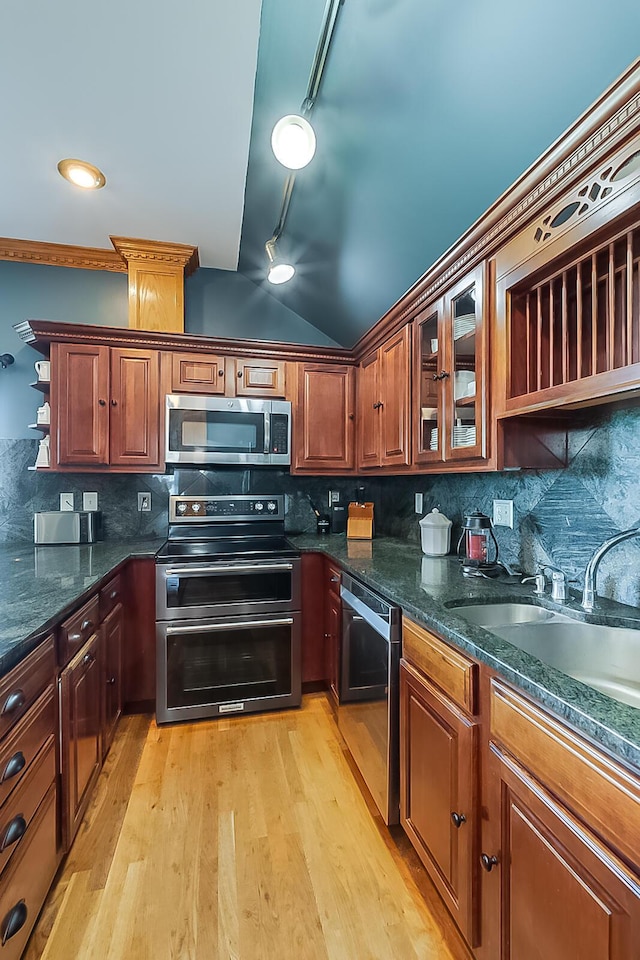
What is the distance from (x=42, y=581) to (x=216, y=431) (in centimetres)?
130

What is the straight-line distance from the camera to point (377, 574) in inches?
68.0

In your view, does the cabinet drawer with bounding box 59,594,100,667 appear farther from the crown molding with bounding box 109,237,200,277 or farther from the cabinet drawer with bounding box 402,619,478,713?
the crown molding with bounding box 109,237,200,277

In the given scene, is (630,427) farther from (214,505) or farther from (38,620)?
(214,505)

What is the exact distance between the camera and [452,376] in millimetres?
1771

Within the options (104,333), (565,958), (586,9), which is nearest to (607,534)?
(565,958)

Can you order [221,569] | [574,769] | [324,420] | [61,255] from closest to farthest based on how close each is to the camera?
1. [574,769]
2. [221,569]
3. [61,255]
4. [324,420]

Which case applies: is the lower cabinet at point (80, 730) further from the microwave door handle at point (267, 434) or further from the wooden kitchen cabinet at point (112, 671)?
the microwave door handle at point (267, 434)

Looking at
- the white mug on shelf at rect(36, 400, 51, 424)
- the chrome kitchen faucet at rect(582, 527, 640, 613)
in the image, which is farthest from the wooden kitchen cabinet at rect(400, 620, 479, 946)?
the white mug on shelf at rect(36, 400, 51, 424)

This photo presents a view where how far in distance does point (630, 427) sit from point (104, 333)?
2651 mm

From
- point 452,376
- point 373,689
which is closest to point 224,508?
point 373,689

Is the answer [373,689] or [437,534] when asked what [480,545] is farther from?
[373,689]

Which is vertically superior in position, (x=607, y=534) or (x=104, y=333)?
(x=104, y=333)

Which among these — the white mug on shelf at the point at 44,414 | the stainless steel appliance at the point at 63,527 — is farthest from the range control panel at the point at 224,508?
the white mug on shelf at the point at 44,414

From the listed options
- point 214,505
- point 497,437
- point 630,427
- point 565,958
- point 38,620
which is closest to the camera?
point 565,958
